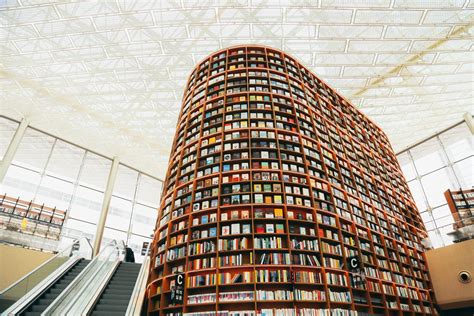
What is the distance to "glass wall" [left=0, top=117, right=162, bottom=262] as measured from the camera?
488 inches

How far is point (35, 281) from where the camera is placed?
481cm

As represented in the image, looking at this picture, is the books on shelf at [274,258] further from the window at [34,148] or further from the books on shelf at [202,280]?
the window at [34,148]

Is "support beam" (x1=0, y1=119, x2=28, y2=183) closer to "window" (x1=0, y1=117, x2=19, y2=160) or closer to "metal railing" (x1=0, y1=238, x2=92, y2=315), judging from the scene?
"window" (x1=0, y1=117, x2=19, y2=160)

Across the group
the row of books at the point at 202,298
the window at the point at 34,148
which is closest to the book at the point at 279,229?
the row of books at the point at 202,298

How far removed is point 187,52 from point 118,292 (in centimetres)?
777

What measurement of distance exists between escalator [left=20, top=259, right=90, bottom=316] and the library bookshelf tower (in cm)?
149

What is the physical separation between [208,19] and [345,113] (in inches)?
199

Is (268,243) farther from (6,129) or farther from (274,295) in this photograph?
(6,129)

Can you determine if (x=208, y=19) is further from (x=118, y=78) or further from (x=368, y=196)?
(x=368, y=196)

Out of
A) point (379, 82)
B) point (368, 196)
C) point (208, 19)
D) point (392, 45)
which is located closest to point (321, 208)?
point (368, 196)

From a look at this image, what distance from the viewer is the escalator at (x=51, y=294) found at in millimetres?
4282

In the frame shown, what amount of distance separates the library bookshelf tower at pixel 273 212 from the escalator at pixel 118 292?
45 cm

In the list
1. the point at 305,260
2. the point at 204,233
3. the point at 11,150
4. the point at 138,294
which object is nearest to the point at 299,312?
the point at 305,260

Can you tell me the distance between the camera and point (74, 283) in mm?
4738
